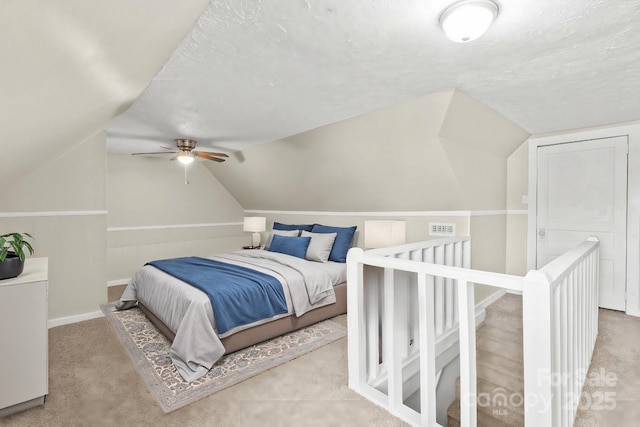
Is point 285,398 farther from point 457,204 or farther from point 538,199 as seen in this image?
point 538,199

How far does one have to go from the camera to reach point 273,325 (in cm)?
275

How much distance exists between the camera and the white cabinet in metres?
1.77

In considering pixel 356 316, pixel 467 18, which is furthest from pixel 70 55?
pixel 356 316

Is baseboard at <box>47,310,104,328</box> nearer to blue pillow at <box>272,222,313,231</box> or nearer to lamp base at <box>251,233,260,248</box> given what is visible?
blue pillow at <box>272,222,313,231</box>

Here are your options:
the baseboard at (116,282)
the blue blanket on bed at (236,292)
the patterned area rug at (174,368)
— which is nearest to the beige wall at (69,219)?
the patterned area rug at (174,368)

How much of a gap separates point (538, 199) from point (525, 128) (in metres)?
0.89

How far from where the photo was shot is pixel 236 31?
1.56 meters

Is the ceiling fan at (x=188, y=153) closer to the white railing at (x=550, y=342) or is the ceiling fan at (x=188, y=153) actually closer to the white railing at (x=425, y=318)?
the white railing at (x=425, y=318)

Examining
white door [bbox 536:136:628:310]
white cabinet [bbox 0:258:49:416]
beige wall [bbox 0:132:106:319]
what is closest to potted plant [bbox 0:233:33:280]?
white cabinet [bbox 0:258:49:416]

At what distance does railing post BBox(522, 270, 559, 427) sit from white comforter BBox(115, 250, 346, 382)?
1.95m

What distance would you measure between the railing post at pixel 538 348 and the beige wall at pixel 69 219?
381 centimetres

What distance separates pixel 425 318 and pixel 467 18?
4.75 feet

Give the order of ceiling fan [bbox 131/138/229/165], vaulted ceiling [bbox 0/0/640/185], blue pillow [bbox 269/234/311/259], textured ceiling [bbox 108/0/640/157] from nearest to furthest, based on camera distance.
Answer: vaulted ceiling [bbox 0/0/640/185], textured ceiling [bbox 108/0/640/157], ceiling fan [bbox 131/138/229/165], blue pillow [bbox 269/234/311/259]

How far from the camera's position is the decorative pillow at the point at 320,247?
3816 mm
